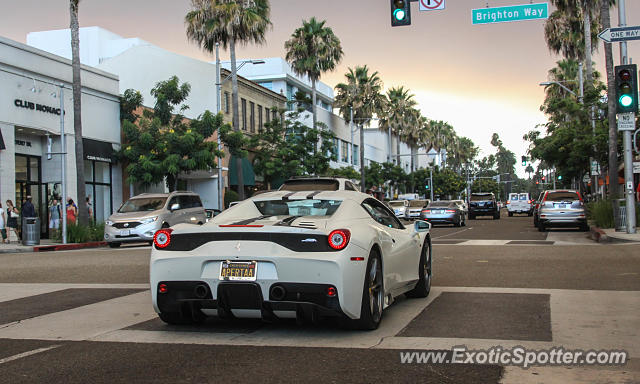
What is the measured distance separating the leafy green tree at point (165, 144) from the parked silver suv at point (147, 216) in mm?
6889

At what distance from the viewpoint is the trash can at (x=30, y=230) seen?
24248 millimetres

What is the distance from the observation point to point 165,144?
3175cm

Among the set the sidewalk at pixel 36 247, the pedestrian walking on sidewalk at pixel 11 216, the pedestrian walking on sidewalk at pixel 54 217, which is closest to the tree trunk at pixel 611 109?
the sidewalk at pixel 36 247

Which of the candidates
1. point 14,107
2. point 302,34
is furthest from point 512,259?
point 302,34

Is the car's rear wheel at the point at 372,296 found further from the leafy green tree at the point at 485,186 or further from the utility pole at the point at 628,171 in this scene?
the leafy green tree at the point at 485,186

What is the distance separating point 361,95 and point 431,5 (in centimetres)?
4510

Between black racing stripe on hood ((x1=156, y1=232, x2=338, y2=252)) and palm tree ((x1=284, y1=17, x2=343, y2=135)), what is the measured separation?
43.5 meters

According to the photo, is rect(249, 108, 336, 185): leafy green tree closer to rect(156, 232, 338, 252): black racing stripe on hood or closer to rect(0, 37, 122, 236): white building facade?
rect(0, 37, 122, 236): white building facade

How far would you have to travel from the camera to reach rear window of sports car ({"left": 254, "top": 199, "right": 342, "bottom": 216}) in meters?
7.21

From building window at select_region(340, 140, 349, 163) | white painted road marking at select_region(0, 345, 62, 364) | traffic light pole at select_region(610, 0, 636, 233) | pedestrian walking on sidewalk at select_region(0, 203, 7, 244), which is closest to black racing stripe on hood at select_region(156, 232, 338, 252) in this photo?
white painted road marking at select_region(0, 345, 62, 364)

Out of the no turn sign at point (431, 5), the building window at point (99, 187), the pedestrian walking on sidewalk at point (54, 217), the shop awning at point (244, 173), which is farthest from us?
the shop awning at point (244, 173)

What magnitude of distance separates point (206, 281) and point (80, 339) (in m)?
1.39

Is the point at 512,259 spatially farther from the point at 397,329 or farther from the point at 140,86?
the point at 140,86

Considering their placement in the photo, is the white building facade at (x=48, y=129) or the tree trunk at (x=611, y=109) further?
the white building facade at (x=48, y=129)
